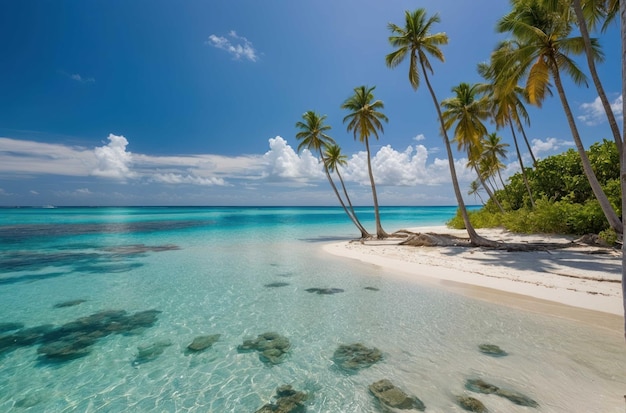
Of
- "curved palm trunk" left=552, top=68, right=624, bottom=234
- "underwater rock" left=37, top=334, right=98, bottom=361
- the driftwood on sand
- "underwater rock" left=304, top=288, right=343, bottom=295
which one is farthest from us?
the driftwood on sand

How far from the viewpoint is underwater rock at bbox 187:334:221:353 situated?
6.11 meters

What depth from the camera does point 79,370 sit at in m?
5.26

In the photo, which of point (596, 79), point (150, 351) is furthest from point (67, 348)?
point (596, 79)

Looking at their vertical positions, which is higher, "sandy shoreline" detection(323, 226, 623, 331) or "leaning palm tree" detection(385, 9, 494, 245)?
"leaning palm tree" detection(385, 9, 494, 245)

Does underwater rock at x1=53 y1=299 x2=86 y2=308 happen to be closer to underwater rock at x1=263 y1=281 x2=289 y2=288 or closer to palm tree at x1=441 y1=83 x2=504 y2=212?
underwater rock at x1=263 y1=281 x2=289 y2=288

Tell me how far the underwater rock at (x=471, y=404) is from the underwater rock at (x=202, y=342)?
493 centimetres

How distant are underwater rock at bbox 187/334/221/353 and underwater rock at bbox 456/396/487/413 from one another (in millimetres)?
4930

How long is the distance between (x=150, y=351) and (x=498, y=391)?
6512 millimetres

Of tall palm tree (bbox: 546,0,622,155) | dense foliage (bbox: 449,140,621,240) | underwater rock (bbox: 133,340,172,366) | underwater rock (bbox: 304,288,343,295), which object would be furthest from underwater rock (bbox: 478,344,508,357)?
dense foliage (bbox: 449,140,621,240)

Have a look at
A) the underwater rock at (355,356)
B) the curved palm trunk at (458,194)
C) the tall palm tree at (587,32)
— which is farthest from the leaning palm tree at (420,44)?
the underwater rock at (355,356)

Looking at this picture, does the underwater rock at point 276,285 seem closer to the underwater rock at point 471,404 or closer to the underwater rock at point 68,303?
the underwater rock at point 68,303

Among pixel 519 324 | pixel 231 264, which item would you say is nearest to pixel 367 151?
pixel 231 264

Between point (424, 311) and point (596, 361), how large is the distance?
3.47 metres

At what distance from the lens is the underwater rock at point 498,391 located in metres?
4.10
